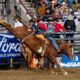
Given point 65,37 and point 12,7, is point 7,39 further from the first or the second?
point 12,7

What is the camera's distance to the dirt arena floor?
49.6 feet

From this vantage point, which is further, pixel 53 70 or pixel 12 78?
pixel 53 70

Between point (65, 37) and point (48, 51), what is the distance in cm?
198

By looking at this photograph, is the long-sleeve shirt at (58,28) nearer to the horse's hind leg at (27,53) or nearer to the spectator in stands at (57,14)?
the horse's hind leg at (27,53)

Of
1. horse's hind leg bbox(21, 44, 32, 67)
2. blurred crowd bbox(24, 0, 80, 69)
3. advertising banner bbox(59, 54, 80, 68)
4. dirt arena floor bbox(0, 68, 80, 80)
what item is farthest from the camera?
blurred crowd bbox(24, 0, 80, 69)

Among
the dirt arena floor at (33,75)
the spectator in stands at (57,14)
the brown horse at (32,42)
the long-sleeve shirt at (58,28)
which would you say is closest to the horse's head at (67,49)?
the brown horse at (32,42)

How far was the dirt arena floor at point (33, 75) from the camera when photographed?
15.1m

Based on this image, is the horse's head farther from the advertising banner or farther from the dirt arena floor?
the advertising banner

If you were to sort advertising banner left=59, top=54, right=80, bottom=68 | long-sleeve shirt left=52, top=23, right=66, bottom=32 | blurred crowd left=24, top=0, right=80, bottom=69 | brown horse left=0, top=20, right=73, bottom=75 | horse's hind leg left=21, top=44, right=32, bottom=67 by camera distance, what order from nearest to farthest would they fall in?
1. brown horse left=0, top=20, right=73, bottom=75
2. horse's hind leg left=21, top=44, right=32, bottom=67
3. advertising banner left=59, top=54, right=80, bottom=68
4. long-sleeve shirt left=52, top=23, right=66, bottom=32
5. blurred crowd left=24, top=0, right=80, bottom=69

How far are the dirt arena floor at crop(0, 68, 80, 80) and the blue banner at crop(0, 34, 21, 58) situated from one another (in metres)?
0.63

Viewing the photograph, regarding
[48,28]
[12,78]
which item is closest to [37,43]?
[12,78]

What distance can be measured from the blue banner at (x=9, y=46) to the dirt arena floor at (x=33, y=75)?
633mm

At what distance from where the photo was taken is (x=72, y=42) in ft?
58.9

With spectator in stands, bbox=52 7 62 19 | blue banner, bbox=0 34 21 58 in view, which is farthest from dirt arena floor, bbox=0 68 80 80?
spectator in stands, bbox=52 7 62 19
